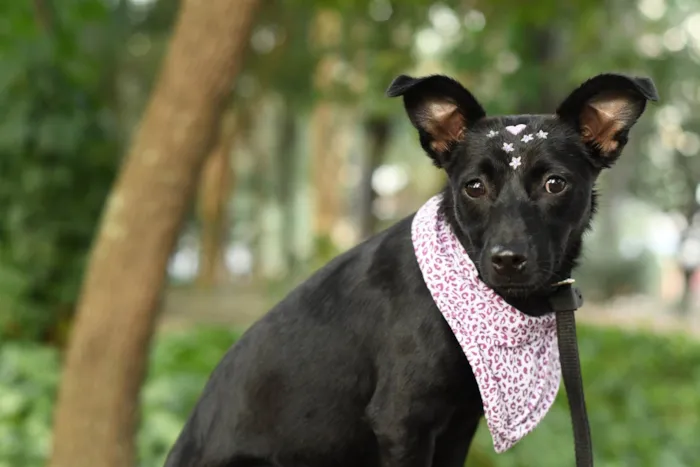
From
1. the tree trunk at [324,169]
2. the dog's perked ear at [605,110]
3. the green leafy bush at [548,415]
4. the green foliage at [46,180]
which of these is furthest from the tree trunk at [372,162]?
the dog's perked ear at [605,110]

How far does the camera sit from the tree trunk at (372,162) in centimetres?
1539

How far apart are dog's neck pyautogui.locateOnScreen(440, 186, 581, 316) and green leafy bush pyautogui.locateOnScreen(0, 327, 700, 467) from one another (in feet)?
13.1

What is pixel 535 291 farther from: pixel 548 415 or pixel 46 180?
pixel 46 180

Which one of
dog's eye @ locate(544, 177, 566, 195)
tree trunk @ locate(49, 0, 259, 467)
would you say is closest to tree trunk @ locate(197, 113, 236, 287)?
tree trunk @ locate(49, 0, 259, 467)

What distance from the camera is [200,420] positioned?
2.64 meters

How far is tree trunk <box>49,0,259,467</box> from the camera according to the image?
4.79 meters

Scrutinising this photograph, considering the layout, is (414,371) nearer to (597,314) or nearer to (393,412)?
(393,412)

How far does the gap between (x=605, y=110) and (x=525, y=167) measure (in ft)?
1.00

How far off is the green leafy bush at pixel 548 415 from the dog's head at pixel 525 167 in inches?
163

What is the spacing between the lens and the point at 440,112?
2.54m

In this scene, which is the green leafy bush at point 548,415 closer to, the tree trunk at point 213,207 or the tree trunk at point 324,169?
the tree trunk at point 213,207

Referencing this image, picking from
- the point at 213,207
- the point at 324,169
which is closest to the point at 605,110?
the point at 213,207

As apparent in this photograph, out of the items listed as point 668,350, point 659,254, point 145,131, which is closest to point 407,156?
point 659,254

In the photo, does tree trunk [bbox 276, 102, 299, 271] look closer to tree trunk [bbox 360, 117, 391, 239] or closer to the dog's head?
tree trunk [bbox 360, 117, 391, 239]
